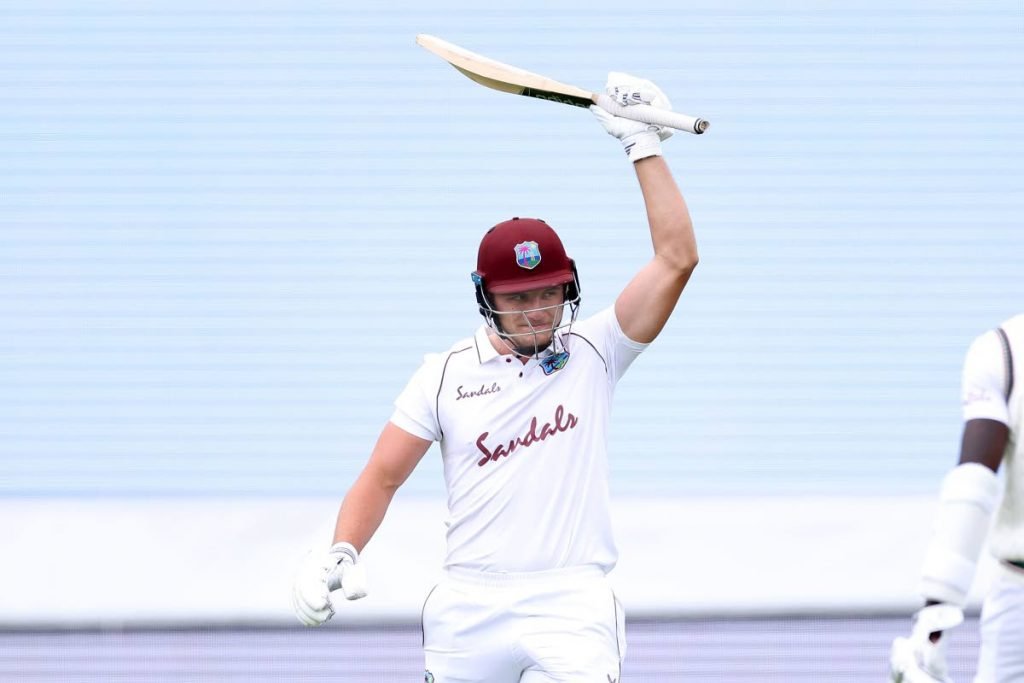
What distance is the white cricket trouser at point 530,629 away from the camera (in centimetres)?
330

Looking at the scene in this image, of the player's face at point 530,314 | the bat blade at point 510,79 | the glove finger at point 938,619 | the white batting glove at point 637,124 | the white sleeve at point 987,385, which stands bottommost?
the glove finger at point 938,619

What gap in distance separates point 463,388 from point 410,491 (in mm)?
2383

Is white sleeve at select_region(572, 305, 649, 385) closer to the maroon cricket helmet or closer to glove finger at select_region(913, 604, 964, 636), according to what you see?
the maroon cricket helmet

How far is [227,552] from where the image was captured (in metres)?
5.70

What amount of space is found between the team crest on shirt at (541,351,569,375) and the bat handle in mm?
567

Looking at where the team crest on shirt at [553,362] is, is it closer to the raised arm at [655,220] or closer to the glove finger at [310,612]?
the raised arm at [655,220]

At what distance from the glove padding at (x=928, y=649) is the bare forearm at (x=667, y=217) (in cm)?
107

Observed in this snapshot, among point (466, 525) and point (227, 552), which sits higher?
point (466, 525)

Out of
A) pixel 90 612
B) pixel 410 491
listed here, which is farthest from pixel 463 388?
pixel 90 612

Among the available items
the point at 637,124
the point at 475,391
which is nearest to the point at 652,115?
the point at 637,124

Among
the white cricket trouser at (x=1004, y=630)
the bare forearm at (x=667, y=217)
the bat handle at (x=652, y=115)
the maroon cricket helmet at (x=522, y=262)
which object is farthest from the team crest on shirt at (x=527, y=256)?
the white cricket trouser at (x=1004, y=630)

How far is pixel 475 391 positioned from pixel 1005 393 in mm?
1266

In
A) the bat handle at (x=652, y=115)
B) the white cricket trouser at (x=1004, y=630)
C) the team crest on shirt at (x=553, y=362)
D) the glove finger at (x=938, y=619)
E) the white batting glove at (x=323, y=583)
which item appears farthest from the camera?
the team crest on shirt at (x=553, y=362)

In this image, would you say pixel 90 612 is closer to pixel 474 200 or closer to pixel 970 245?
pixel 474 200
